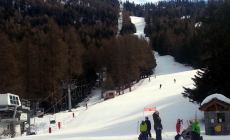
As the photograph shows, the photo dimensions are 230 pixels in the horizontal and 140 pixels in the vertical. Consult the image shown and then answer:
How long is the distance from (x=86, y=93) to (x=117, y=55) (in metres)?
10.2

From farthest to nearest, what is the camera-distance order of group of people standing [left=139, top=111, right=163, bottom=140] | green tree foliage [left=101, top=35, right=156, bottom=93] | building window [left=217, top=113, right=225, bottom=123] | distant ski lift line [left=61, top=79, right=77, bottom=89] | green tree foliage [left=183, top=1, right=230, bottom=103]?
green tree foliage [left=101, top=35, right=156, bottom=93] < distant ski lift line [left=61, top=79, right=77, bottom=89] < green tree foliage [left=183, top=1, right=230, bottom=103] < building window [left=217, top=113, right=225, bottom=123] < group of people standing [left=139, top=111, right=163, bottom=140]

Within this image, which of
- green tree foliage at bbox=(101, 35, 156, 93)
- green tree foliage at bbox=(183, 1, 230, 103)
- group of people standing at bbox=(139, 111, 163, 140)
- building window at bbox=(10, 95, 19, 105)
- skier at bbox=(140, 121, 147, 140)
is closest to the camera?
group of people standing at bbox=(139, 111, 163, 140)

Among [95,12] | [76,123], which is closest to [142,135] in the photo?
[76,123]

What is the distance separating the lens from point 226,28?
20.9 meters

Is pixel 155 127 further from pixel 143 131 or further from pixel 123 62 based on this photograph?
pixel 123 62

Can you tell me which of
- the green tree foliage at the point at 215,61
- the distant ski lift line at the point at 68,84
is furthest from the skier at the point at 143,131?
the distant ski lift line at the point at 68,84

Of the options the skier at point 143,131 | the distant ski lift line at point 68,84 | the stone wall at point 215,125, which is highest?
the skier at point 143,131

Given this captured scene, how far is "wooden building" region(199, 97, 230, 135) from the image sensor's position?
15.6m

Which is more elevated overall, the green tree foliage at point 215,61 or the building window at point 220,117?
the green tree foliage at point 215,61

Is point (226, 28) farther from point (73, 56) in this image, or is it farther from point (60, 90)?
point (73, 56)

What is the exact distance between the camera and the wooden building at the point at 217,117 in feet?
51.3

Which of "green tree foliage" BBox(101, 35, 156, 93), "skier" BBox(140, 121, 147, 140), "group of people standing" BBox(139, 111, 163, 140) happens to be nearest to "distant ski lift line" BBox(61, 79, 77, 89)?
"green tree foliage" BBox(101, 35, 156, 93)

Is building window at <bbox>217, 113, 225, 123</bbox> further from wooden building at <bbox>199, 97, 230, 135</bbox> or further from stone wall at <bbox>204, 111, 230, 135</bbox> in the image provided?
stone wall at <bbox>204, 111, 230, 135</bbox>

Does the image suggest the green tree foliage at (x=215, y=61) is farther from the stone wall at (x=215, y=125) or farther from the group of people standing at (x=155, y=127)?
the group of people standing at (x=155, y=127)
